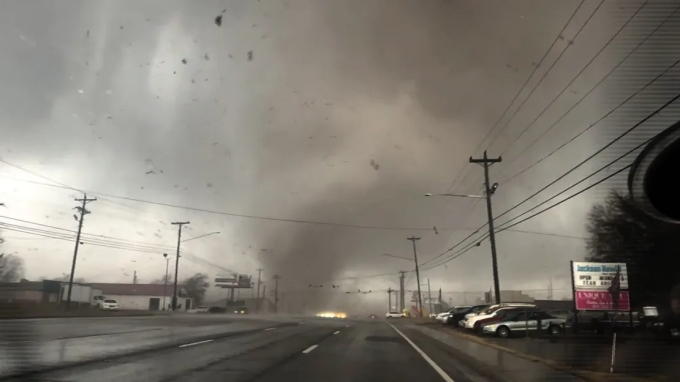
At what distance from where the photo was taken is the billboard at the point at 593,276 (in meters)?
23.0

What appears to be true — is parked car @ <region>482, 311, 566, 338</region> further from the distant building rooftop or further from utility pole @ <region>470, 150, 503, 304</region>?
the distant building rooftop

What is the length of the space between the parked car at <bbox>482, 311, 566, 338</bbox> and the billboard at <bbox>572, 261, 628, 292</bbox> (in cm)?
281

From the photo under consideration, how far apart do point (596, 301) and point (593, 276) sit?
44.5 inches

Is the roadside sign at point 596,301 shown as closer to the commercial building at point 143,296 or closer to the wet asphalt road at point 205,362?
the wet asphalt road at point 205,362

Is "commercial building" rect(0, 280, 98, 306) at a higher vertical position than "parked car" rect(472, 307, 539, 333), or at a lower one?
higher

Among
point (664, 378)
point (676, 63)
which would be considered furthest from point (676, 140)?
point (664, 378)

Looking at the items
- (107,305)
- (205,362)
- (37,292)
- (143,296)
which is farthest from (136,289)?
(205,362)

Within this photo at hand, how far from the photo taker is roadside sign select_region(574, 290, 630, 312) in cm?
2291

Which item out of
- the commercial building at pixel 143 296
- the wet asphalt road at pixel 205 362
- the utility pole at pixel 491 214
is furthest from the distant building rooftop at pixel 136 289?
the wet asphalt road at pixel 205 362

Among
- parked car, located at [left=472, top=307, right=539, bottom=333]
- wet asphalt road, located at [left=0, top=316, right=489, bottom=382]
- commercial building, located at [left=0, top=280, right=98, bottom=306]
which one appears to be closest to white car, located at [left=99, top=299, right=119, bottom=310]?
commercial building, located at [left=0, top=280, right=98, bottom=306]

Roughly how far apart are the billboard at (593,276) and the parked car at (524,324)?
9.23ft

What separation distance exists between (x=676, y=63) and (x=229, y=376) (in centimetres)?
1064

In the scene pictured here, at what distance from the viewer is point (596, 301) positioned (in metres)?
23.1

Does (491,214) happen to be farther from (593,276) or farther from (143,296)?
(143,296)
